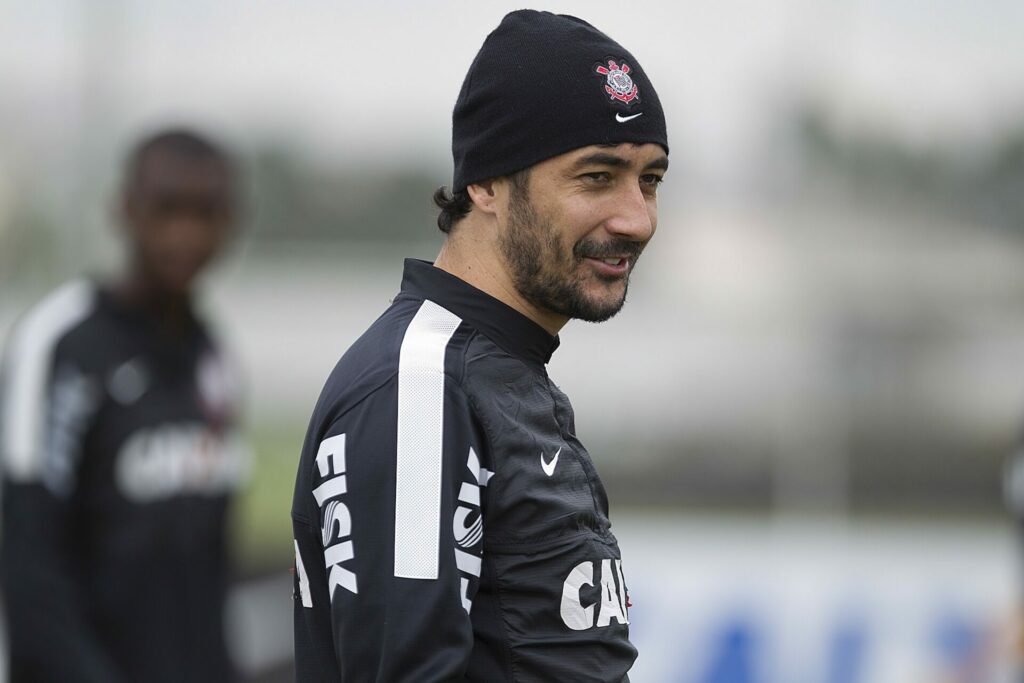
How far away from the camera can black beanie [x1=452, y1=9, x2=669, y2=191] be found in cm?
186

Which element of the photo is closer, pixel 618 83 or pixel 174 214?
pixel 618 83

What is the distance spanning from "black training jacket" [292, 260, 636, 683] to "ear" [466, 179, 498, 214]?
0.10 meters

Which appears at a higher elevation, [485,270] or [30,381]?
[485,270]

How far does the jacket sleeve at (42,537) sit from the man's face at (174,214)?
0.51m

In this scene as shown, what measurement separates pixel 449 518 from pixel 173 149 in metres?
2.27

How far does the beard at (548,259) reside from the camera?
188 centimetres

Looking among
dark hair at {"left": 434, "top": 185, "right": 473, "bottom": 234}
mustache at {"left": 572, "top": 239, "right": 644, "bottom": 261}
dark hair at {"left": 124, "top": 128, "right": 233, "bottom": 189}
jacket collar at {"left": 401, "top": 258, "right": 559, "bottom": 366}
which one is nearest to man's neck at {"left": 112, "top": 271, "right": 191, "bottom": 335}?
dark hair at {"left": 124, "top": 128, "right": 233, "bottom": 189}

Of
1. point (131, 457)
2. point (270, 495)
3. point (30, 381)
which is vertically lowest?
point (270, 495)

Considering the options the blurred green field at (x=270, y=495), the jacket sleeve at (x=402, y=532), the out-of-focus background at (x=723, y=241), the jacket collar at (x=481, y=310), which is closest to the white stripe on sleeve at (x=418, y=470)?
the jacket sleeve at (x=402, y=532)

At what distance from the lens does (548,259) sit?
6.20 ft

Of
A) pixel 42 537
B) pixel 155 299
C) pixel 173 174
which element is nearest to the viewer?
pixel 42 537

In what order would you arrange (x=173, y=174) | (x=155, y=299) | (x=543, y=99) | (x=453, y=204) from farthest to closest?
(x=173, y=174)
(x=155, y=299)
(x=453, y=204)
(x=543, y=99)

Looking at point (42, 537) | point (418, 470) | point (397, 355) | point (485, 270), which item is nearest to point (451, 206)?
point (485, 270)

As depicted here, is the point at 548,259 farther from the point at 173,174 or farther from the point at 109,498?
the point at 173,174
